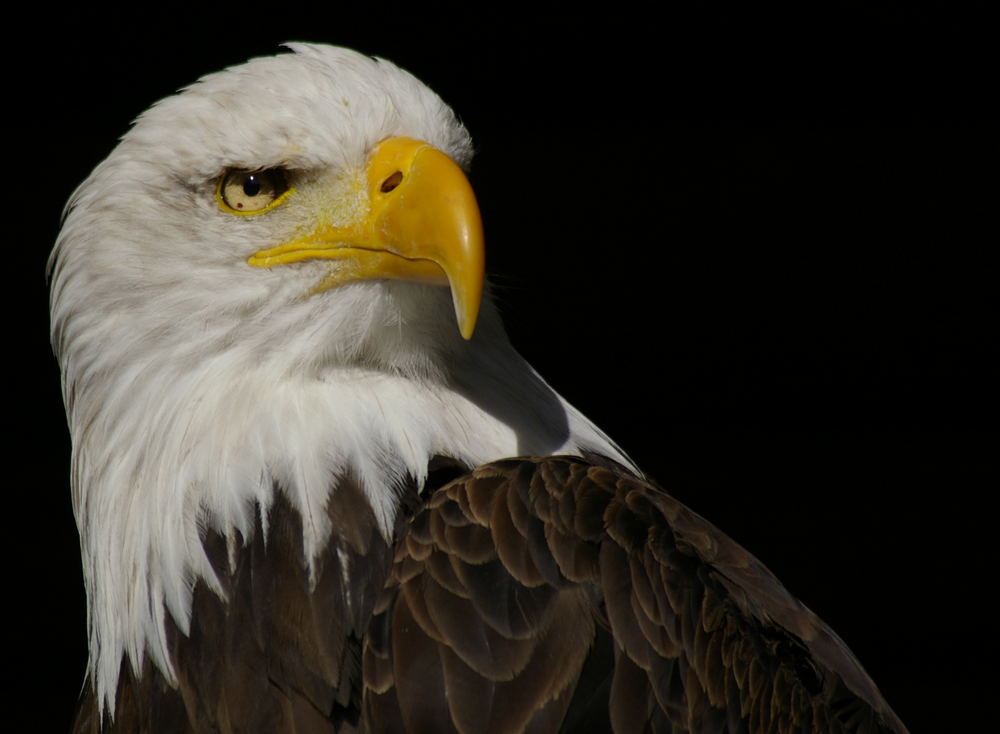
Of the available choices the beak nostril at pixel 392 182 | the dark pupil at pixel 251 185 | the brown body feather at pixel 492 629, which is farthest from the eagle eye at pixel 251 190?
the brown body feather at pixel 492 629

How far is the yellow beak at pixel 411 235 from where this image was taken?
202 cm

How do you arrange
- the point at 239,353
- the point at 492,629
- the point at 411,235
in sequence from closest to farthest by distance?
1. the point at 492,629
2. the point at 411,235
3. the point at 239,353

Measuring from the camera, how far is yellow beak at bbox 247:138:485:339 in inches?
79.5

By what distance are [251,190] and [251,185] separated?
10 mm

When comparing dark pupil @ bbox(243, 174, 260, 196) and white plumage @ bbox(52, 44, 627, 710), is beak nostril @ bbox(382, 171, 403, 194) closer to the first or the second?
white plumage @ bbox(52, 44, 627, 710)

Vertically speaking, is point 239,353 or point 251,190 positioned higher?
point 251,190

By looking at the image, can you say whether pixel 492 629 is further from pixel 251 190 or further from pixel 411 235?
pixel 251 190

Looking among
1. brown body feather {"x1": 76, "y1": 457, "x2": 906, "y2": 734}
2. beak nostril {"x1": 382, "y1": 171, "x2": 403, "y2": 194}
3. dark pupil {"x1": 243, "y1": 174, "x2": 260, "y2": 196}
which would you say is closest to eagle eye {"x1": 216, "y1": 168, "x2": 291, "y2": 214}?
dark pupil {"x1": 243, "y1": 174, "x2": 260, "y2": 196}

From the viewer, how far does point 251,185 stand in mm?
2256

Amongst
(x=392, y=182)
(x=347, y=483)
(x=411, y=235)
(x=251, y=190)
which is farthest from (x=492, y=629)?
(x=251, y=190)

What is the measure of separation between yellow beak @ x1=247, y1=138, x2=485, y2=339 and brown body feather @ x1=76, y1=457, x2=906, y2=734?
35cm

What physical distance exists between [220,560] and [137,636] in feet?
0.73

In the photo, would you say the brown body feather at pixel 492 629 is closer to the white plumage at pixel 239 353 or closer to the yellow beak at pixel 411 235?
the white plumage at pixel 239 353

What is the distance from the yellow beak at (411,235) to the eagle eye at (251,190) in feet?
0.29
